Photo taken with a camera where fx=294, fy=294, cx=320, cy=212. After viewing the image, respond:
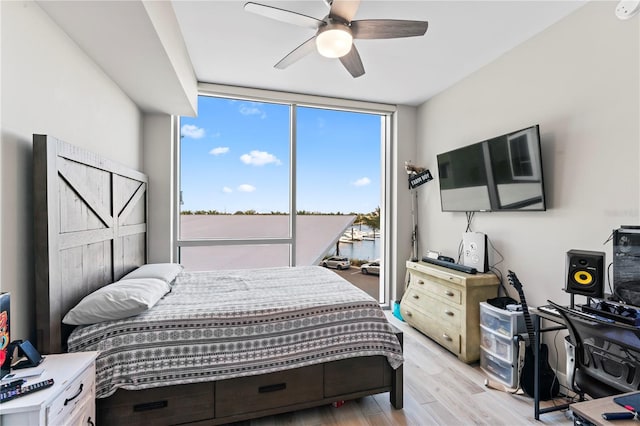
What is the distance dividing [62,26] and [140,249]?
206 centimetres

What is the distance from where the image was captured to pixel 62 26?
5.63ft

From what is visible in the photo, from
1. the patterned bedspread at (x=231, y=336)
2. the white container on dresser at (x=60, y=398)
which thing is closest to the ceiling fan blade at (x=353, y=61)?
the patterned bedspread at (x=231, y=336)

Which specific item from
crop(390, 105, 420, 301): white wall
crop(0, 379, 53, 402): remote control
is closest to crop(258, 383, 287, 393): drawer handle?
crop(0, 379, 53, 402): remote control

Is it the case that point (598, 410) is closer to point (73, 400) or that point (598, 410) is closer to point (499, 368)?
point (499, 368)

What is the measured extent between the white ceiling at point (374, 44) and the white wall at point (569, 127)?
23 centimetres

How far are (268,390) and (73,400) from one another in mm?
978

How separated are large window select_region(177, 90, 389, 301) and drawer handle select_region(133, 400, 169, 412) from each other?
2.14 metres

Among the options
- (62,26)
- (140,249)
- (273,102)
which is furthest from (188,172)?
(62,26)

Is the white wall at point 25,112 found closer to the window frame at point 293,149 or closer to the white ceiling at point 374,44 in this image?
the white ceiling at point 374,44

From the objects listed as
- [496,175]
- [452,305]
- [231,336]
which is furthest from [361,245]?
[231,336]

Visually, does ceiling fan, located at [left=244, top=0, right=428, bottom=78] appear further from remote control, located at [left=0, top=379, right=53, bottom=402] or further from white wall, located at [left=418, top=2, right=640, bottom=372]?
remote control, located at [left=0, top=379, right=53, bottom=402]

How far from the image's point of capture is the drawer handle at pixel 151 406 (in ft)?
5.33

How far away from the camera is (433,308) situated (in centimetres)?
313

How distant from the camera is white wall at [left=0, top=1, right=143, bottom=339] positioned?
4.48ft
